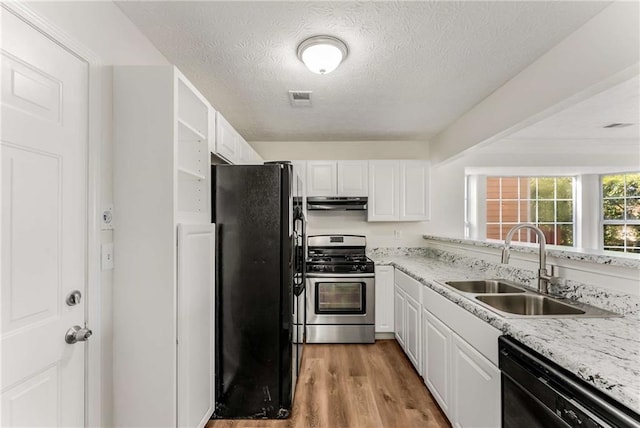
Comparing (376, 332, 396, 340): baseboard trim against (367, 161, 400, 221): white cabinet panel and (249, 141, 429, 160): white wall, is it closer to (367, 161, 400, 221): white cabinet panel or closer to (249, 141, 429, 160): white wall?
(367, 161, 400, 221): white cabinet panel

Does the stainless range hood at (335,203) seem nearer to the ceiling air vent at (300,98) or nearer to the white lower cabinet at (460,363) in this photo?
the ceiling air vent at (300,98)

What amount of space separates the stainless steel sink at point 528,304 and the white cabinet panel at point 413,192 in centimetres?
207

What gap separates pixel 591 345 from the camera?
1.13m

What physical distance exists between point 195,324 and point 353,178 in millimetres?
2689

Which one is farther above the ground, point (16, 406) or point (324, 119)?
point (324, 119)

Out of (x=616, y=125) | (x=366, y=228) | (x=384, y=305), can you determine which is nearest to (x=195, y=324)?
(x=384, y=305)

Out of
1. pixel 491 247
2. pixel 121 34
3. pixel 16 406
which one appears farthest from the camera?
pixel 491 247

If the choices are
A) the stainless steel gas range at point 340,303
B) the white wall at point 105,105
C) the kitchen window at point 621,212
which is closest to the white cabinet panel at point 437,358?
the stainless steel gas range at point 340,303

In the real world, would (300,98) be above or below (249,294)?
above

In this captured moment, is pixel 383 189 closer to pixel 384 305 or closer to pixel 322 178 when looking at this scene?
pixel 322 178

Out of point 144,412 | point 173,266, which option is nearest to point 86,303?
point 173,266

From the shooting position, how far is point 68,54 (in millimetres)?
1316

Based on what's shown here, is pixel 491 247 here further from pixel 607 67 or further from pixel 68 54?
pixel 68 54

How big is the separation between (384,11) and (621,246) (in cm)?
515
